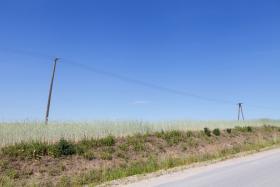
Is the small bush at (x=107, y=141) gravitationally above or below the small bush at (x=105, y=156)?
above

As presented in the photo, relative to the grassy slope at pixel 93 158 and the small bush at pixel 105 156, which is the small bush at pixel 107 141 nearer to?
the grassy slope at pixel 93 158

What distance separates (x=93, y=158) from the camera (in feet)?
74.8

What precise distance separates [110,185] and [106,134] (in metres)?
15.3

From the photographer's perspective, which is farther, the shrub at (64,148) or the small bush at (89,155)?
the small bush at (89,155)

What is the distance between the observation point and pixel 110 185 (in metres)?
12.8

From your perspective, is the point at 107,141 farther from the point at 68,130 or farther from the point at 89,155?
the point at 89,155

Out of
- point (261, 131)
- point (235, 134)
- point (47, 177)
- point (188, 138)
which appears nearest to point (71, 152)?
point (47, 177)

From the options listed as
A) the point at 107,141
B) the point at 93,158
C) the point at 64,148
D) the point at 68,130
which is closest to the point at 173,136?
the point at 107,141

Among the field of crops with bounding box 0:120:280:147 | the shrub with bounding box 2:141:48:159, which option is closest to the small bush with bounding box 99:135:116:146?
the field of crops with bounding box 0:120:280:147

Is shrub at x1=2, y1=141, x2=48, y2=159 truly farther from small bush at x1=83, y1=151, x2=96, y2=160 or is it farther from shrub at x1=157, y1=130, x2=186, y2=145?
shrub at x1=157, y1=130, x2=186, y2=145

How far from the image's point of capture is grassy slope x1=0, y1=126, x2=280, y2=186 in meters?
16.8

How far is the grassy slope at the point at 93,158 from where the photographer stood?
16.8m

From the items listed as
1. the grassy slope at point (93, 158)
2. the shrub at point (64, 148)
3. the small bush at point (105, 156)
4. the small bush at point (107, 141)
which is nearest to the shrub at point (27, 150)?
the grassy slope at point (93, 158)

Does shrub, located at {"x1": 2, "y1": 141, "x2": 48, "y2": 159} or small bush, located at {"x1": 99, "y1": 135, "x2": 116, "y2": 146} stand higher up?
small bush, located at {"x1": 99, "y1": 135, "x2": 116, "y2": 146}
